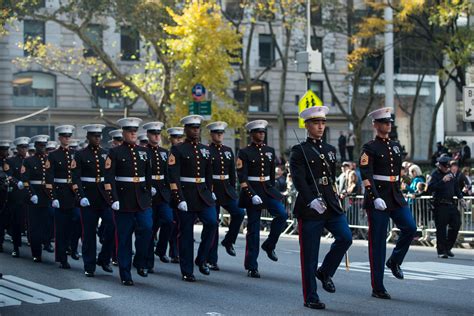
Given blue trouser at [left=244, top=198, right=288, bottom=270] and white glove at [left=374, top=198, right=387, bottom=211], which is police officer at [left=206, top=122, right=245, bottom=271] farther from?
white glove at [left=374, top=198, right=387, bottom=211]

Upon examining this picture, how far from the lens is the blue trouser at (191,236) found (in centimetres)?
1310

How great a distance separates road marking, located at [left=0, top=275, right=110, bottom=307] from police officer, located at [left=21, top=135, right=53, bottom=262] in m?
3.16

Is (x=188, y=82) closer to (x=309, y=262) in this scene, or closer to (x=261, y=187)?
(x=261, y=187)

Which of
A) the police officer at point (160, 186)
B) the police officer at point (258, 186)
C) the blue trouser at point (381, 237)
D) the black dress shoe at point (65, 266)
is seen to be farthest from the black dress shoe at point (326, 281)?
the black dress shoe at point (65, 266)

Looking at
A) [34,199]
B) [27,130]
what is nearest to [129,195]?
[34,199]

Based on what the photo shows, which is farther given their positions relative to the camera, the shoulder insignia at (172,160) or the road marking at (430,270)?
the road marking at (430,270)

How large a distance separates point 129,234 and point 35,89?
37455 mm

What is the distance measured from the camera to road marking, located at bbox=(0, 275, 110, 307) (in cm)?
1142

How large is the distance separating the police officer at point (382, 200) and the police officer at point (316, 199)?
527mm

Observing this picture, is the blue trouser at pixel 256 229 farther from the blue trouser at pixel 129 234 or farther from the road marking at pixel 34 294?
the road marking at pixel 34 294

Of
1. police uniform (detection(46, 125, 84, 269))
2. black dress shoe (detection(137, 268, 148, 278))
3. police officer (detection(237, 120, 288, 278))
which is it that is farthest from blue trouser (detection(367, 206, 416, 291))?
police uniform (detection(46, 125, 84, 269))

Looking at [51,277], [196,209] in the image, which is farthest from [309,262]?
[51,277]

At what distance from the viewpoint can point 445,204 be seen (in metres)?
17.6

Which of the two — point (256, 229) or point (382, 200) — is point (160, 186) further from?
point (382, 200)
